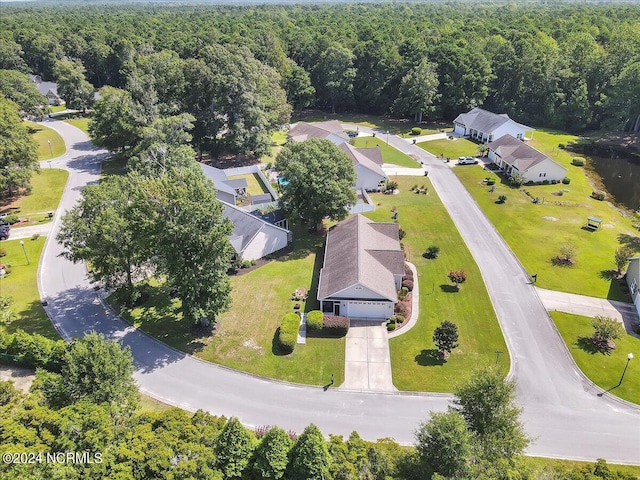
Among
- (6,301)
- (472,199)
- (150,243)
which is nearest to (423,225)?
(472,199)

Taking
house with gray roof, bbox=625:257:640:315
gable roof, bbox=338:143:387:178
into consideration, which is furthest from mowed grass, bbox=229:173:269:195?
house with gray roof, bbox=625:257:640:315

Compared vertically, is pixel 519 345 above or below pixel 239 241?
below

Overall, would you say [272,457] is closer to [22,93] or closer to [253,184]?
[253,184]

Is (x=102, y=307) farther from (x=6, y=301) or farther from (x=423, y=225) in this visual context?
(x=423, y=225)

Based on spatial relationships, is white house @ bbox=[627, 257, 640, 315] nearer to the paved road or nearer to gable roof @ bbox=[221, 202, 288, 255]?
the paved road

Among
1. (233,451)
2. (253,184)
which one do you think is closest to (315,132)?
(253,184)

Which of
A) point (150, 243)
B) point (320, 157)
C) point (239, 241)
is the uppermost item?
point (320, 157)

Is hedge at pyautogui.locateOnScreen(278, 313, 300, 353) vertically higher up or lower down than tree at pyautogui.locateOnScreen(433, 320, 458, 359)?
lower down
